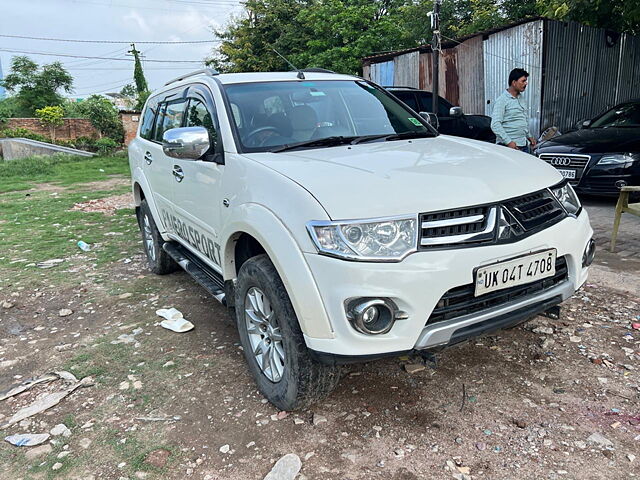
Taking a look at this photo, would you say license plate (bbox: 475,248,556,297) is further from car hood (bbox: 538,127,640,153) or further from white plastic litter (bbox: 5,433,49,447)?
car hood (bbox: 538,127,640,153)

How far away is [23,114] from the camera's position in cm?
3756

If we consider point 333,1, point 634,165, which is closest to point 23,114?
point 333,1

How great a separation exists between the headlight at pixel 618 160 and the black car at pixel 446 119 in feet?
10.4

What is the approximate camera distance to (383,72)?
14.8 m

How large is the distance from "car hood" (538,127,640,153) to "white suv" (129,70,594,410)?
4.53 meters

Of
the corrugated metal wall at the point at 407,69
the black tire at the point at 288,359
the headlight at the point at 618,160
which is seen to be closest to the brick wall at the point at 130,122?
the corrugated metal wall at the point at 407,69

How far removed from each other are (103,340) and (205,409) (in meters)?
1.33

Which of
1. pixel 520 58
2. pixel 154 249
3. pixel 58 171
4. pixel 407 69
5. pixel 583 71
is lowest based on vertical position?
pixel 58 171

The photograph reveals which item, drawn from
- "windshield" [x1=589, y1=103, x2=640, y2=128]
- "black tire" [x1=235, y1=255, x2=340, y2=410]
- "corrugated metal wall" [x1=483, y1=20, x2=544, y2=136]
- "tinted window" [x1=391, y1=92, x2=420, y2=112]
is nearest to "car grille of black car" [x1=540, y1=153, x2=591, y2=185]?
"windshield" [x1=589, y1=103, x2=640, y2=128]

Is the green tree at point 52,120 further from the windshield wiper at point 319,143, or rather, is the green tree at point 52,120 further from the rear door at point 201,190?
the windshield wiper at point 319,143

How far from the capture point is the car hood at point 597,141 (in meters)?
6.69

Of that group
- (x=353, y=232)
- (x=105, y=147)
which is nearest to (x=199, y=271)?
(x=353, y=232)

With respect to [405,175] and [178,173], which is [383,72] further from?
[405,175]

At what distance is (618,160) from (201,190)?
18.9 feet
